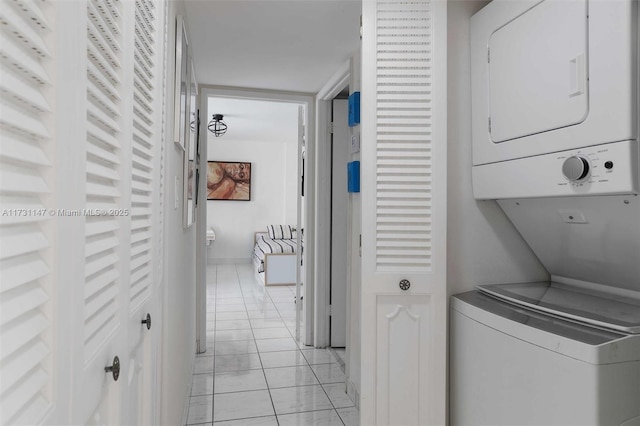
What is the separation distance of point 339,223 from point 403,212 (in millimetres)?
1831

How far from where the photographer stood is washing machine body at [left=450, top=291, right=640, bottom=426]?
42.3 inches

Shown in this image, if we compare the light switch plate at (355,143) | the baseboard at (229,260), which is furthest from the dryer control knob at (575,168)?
the baseboard at (229,260)

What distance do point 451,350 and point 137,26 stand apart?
1.64m

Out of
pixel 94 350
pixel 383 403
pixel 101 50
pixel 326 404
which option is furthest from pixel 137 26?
pixel 326 404

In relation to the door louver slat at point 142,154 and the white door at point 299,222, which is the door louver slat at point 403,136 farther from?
the white door at point 299,222

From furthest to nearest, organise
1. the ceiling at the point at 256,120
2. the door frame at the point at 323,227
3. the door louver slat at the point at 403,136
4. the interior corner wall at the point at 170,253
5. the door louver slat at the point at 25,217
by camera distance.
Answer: the ceiling at the point at 256,120 < the door frame at the point at 323,227 < the door louver slat at the point at 403,136 < the interior corner wall at the point at 170,253 < the door louver slat at the point at 25,217

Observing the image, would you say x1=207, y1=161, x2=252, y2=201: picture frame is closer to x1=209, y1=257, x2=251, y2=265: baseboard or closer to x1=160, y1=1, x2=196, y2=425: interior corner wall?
x1=209, y1=257, x2=251, y2=265: baseboard

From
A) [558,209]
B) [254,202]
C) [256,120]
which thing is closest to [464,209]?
[558,209]

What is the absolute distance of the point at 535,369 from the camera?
1245mm

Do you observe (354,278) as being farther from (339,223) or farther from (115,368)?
(115,368)

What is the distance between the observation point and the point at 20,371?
418 mm

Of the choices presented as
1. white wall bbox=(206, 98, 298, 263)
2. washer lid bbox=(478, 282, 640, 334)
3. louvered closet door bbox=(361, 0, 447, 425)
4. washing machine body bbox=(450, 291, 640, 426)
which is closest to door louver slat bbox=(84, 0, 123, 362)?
louvered closet door bbox=(361, 0, 447, 425)

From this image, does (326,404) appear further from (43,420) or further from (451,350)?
(43,420)

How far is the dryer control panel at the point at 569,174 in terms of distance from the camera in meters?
1.04
